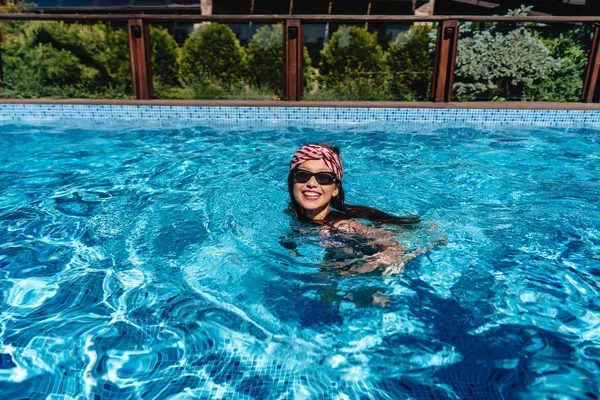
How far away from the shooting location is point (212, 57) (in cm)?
1128

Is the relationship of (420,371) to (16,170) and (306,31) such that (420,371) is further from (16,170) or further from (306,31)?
(306,31)

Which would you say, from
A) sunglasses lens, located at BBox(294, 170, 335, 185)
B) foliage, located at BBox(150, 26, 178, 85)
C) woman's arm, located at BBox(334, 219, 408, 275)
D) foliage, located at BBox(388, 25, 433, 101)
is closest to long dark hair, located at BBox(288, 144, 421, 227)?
woman's arm, located at BBox(334, 219, 408, 275)

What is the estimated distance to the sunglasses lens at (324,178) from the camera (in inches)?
125

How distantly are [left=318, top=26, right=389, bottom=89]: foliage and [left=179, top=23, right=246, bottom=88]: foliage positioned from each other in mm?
2017

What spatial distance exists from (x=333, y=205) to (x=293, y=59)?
266 inches

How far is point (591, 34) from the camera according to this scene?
986 cm

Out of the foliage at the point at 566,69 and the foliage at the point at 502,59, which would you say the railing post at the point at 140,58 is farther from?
the foliage at the point at 566,69

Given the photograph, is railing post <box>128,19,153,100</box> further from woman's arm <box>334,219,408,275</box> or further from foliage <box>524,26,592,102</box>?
foliage <box>524,26,592,102</box>

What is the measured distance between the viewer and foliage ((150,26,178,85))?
37.6ft

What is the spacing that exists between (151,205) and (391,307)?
302cm

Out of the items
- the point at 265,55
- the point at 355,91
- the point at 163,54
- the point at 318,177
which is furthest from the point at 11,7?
the point at 318,177

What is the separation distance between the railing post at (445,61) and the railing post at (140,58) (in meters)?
6.01

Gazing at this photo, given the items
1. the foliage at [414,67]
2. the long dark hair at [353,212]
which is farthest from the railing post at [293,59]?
the long dark hair at [353,212]

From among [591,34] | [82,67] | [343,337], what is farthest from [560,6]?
[343,337]
